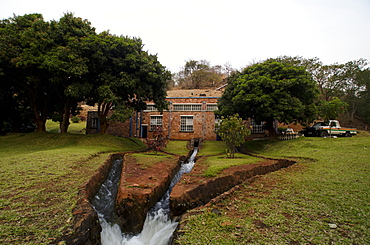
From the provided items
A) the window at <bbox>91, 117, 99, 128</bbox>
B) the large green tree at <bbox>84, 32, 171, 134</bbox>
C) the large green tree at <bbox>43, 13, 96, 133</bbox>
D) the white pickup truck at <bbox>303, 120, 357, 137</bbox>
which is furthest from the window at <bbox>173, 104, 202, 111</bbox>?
the white pickup truck at <bbox>303, 120, 357, 137</bbox>

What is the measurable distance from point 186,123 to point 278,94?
1106 cm

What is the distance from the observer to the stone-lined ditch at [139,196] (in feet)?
11.6

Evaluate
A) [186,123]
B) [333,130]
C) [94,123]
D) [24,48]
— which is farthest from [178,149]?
[94,123]

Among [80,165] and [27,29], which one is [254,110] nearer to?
[80,165]

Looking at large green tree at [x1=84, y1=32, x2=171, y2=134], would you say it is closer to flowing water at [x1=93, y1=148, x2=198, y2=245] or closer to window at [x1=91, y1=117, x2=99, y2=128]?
flowing water at [x1=93, y1=148, x2=198, y2=245]

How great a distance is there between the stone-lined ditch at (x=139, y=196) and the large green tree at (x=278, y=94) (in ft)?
25.4

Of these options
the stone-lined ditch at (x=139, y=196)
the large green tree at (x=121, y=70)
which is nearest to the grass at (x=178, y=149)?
the large green tree at (x=121, y=70)

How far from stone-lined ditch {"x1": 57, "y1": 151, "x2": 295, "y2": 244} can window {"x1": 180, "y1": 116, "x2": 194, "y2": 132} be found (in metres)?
15.7

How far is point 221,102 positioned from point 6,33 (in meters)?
14.9

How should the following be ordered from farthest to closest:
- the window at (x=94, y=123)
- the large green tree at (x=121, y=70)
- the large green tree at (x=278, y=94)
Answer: the window at (x=94, y=123), the large green tree at (x=278, y=94), the large green tree at (x=121, y=70)

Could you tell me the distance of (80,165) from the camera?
7641mm

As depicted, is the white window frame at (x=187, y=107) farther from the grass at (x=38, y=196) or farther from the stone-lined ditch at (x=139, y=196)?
the stone-lined ditch at (x=139, y=196)

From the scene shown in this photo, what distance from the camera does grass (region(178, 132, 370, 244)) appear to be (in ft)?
9.78

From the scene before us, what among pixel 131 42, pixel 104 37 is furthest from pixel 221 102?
pixel 104 37
